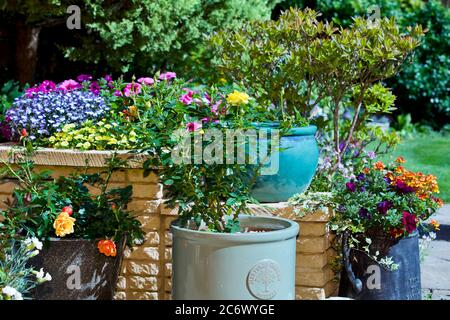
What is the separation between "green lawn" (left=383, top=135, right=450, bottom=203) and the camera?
811 centimetres

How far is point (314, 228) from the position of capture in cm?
416

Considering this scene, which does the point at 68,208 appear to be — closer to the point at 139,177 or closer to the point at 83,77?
the point at 139,177

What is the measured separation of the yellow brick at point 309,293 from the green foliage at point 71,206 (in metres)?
0.91

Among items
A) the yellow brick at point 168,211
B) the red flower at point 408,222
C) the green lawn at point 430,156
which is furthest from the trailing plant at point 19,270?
the green lawn at point 430,156

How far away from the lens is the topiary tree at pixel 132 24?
6.71 meters

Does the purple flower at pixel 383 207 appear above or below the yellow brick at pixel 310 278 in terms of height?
above

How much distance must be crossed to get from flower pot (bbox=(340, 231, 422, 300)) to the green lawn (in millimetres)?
3019

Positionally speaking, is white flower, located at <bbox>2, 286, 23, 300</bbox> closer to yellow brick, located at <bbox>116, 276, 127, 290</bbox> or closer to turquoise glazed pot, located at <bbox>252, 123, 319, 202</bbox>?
yellow brick, located at <bbox>116, 276, 127, 290</bbox>

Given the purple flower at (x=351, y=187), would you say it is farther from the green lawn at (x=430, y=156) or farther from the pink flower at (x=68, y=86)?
the green lawn at (x=430, y=156)

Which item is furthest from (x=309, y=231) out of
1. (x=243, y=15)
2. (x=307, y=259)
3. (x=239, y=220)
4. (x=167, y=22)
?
(x=243, y=15)

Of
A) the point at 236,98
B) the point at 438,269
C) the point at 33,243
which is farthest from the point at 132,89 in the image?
the point at 438,269

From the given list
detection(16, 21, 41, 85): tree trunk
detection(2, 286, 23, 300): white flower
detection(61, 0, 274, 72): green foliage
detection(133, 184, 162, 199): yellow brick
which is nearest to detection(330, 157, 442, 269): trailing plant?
detection(133, 184, 162, 199): yellow brick

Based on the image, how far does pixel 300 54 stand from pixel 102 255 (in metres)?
1.81

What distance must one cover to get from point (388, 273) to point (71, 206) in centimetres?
171
